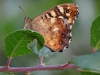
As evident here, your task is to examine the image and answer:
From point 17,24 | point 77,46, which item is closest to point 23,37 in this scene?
point 17,24

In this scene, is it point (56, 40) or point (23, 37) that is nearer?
point (23, 37)

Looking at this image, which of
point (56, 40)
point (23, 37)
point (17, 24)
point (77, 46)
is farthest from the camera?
point (77, 46)

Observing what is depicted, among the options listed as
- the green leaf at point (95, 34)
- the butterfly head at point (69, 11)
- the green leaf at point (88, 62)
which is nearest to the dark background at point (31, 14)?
the butterfly head at point (69, 11)

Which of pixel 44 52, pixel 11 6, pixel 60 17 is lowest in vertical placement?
pixel 44 52

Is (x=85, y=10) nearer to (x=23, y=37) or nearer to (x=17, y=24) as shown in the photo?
(x=17, y=24)

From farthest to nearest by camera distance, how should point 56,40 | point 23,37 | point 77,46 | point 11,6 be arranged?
point 77,46
point 11,6
point 56,40
point 23,37

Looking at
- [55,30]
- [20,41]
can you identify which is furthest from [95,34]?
[20,41]
